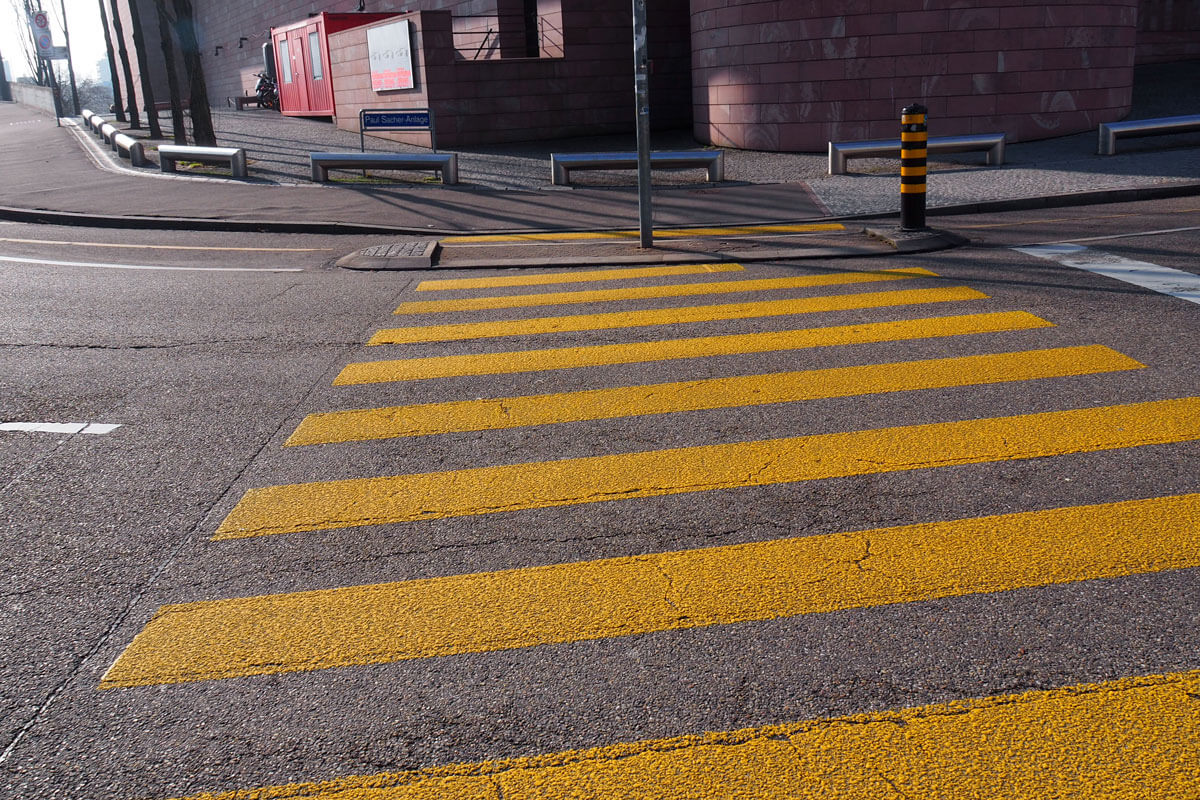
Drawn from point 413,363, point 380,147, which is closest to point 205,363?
point 413,363

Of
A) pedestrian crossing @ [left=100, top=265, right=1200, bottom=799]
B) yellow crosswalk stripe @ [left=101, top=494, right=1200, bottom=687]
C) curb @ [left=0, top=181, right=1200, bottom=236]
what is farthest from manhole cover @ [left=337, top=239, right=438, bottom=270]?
yellow crosswalk stripe @ [left=101, top=494, right=1200, bottom=687]

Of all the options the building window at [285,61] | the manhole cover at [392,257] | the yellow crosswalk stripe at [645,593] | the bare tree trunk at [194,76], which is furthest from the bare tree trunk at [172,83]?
the yellow crosswalk stripe at [645,593]

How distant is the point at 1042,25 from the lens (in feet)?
62.6

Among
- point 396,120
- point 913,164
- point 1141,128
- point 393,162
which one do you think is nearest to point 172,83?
point 396,120

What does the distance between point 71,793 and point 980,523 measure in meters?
3.39

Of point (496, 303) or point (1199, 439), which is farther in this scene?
point (496, 303)

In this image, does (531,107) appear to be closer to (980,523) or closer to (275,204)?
(275,204)

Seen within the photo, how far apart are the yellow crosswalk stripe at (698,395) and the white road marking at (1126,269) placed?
2120mm

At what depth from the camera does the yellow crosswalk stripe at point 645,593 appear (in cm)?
341

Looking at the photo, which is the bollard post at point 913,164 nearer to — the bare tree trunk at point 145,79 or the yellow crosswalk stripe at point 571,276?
the yellow crosswalk stripe at point 571,276

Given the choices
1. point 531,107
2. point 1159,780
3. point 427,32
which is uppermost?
point 427,32

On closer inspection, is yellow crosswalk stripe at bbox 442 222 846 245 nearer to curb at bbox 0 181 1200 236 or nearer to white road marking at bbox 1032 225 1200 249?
curb at bbox 0 181 1200 236

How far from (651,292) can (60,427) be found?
5.08m

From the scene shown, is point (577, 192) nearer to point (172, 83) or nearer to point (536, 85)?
point (536, 85)
